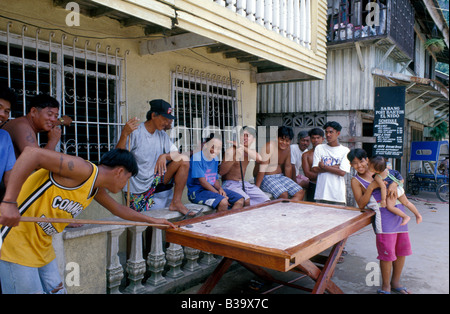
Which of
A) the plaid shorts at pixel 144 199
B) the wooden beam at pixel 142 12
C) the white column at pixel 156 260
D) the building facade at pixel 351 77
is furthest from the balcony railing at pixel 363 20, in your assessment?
the white column at pixel 156 260

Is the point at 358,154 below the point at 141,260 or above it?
above

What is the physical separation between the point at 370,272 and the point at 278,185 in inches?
65.0

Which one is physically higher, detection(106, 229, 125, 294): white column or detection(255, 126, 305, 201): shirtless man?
detection(255, 126, 305, 201): shirtless man

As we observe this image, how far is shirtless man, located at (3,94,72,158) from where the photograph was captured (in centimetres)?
260

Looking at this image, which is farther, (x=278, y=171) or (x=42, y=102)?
(x=278, y=171)

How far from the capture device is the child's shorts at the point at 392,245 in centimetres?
365

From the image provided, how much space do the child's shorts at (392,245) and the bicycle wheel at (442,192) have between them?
805 centimetres

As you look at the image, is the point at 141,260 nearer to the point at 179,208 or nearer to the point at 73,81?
the point at 179,208

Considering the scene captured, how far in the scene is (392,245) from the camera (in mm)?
3658

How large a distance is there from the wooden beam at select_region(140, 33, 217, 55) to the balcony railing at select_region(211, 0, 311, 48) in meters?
0.49

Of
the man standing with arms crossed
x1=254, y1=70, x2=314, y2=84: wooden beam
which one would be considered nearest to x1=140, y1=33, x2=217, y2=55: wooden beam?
the man standing with arms crossed

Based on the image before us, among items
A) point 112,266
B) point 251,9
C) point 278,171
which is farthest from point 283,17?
point 112,266

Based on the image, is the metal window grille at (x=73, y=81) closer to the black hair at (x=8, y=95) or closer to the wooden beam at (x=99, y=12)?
the wooden beam at (x=99, y=12)

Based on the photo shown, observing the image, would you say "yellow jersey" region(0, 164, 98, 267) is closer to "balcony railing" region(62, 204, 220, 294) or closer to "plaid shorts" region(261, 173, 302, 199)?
"balcony railing" region(62, 204, 220, 294)
